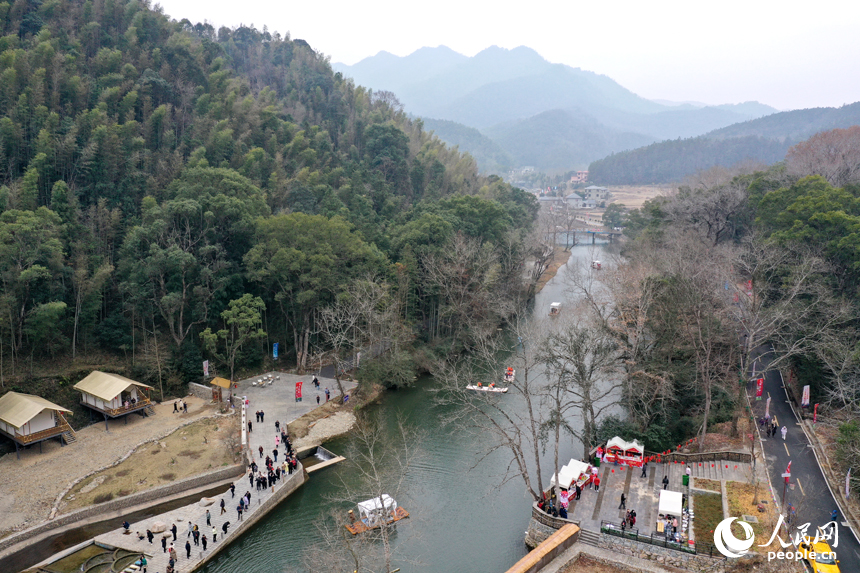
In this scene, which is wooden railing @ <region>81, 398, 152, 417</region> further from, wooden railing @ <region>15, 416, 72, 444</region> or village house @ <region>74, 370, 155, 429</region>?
wooden railing @ <region>15, 416, 72, 444</region>

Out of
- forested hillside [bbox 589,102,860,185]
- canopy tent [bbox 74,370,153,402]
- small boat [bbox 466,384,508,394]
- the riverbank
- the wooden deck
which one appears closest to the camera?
the riverbank

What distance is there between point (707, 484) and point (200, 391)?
94.4 feet

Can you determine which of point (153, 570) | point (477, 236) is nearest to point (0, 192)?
point (153, 570)

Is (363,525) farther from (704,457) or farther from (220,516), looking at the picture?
(704,457)

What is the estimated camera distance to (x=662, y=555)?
69.9 feet

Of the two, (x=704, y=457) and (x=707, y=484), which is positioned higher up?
(x=704, y=457)

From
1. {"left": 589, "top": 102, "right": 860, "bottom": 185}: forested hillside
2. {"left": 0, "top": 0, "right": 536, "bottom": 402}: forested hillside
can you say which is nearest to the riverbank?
{"left": 0, "top": 0, "right": 536, "bottom": 402}: forested hillside

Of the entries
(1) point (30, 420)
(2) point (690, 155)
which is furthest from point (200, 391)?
(2) point (690, 155)

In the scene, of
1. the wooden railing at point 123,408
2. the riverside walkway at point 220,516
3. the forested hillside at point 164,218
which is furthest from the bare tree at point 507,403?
the wooden railing at point 123,408

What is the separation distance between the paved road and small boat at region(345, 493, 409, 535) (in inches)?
573

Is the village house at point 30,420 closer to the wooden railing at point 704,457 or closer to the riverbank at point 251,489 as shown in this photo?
the riverbank at point 251,489

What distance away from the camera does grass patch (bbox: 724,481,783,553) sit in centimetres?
2128

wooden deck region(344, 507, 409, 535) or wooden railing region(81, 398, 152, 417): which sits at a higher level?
wooden railing region(81, 398, 152, 417)

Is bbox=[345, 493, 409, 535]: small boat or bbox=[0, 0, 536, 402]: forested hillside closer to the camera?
bbox=[345, 493, 409, 535]: small boat
